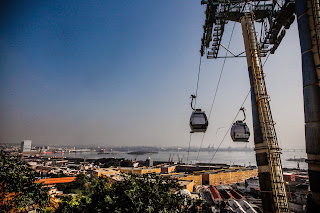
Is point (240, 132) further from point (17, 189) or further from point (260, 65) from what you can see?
point (17, 189)

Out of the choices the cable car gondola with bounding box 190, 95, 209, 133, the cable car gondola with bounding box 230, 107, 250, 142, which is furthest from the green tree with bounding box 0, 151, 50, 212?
the cable car gondola with bounding box 230, 107, 250, 142

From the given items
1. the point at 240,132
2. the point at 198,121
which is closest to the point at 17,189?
the point at 198,121

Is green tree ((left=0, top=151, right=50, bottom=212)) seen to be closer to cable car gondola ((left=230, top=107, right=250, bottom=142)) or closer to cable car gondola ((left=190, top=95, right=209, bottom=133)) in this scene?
cable car gondola ((left=190, top=95, right=209, bottom=133))

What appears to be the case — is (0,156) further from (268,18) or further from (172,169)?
(172,169)

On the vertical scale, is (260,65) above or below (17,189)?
above

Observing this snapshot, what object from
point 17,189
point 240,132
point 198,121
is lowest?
point 17,189

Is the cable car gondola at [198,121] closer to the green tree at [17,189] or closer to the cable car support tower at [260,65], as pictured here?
the cable car support tower at [260,65]

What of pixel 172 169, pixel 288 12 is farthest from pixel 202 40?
pixel 172 169
